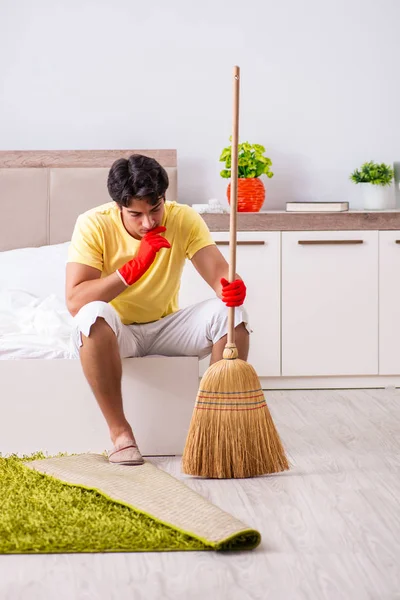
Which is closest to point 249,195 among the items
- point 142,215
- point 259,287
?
point 259,287

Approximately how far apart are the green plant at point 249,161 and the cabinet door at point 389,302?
0.67 metres

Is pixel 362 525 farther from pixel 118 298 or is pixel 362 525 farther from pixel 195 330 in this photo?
pixel 118 298

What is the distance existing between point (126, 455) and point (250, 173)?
2049mm

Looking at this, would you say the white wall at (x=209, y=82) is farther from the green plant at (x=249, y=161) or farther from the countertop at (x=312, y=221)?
the countertop at (x=312, y=221)

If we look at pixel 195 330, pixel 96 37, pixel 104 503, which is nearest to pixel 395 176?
pixel 96 37

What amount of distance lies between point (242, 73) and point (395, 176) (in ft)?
3.11

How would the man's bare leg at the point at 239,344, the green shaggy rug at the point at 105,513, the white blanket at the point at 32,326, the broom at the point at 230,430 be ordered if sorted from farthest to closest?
the white blanket at the point at 32,326, the man's bare leg at the point at 239,344, the broom at the point at 230,430, the green shaggy rug at the point at 105,513

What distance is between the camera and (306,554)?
6.36 ft

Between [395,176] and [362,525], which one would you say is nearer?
[362,525]

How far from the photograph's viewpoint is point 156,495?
2.28 metres

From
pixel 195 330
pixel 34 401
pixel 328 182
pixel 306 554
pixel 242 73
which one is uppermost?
pixel 242 73

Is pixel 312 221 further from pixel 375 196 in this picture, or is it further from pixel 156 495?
pixel 156 495

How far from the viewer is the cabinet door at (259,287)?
4.12 meters

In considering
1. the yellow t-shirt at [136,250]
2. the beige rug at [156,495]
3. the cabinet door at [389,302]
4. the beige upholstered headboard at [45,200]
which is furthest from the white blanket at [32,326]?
the cabinet door at [389,302]
